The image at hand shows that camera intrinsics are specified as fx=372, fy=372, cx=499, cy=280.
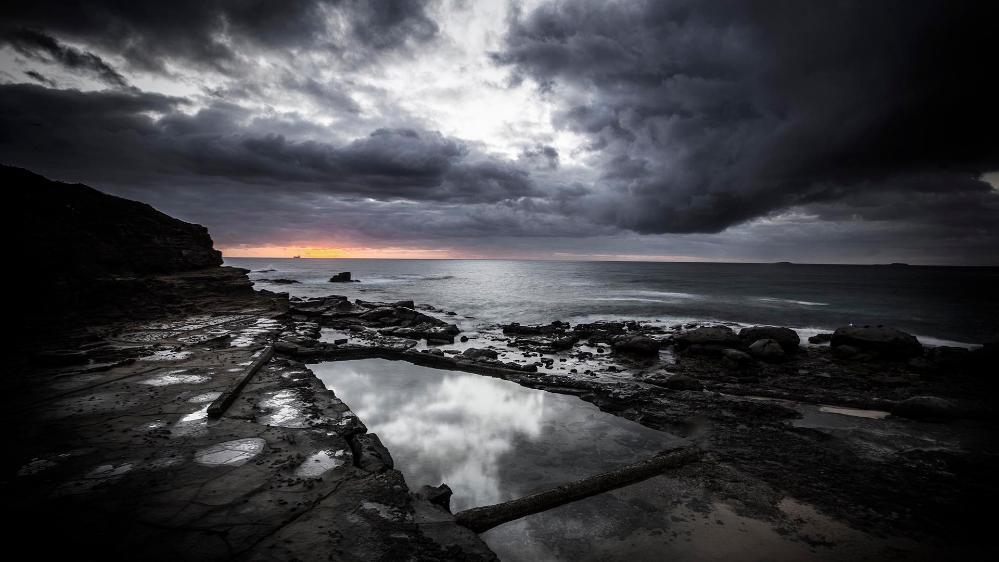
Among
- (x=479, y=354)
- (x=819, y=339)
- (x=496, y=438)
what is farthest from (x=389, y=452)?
(x=819, y=339)

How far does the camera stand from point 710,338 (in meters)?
21.1

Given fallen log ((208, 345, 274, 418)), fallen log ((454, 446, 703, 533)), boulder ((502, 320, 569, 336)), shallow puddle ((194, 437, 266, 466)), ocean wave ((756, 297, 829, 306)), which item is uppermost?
fallen log ((208, 345, 274, 418))

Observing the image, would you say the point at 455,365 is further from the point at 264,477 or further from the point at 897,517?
the point at 897,517

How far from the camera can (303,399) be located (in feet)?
33.4

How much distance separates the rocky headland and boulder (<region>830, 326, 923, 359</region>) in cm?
10

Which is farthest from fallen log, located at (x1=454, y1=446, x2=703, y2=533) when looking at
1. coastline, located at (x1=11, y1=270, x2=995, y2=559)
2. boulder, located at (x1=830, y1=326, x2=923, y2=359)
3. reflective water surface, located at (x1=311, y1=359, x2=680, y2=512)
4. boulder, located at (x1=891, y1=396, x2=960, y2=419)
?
boulder, located at (x1=830, y1=326, x2=923, y2=359)

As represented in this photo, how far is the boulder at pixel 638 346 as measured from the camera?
66.9 feet

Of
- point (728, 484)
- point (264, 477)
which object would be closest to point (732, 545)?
point (728, 484)

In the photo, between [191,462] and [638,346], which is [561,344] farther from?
[191,462]

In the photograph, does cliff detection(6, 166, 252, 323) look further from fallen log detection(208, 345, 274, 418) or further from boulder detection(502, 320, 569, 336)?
boulder detection(502, 320, 569, 336)

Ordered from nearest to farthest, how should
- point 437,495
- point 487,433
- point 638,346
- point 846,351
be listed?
point 437,495, point 487,433, point 846,351, point 638,346

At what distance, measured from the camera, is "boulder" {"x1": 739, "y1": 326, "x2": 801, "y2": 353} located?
21.1m

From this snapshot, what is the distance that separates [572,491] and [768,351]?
55.1ft

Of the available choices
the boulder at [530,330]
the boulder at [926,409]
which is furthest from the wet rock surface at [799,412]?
the boulder at [530,330]
